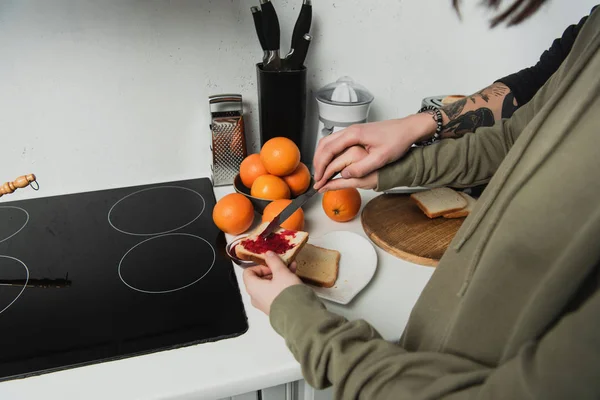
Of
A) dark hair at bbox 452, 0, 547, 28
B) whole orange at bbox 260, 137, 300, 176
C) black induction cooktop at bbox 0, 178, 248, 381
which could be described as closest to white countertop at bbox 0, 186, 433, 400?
black induction cooktop at bbox 0, 178, 248, 381

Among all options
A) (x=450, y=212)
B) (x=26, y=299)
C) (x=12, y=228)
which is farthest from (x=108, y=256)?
(x=450, y=212)

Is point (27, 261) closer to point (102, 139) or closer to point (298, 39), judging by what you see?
point (102, 139)

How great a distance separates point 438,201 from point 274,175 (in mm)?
389

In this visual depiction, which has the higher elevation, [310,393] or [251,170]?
[251,170]

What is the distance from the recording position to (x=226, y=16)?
0.99m

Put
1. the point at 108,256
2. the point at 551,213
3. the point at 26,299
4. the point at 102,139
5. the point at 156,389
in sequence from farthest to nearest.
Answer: the point at 102,139 → the point at 108,256 → the point at 26,299 → the point at 156,389 → the point at 551,213

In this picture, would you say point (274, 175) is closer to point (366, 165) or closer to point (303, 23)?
point (366, 165)

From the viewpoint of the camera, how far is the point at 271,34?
37.6 inches

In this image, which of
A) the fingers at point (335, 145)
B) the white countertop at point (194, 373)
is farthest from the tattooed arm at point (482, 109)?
the white countertop at point (194, 373)

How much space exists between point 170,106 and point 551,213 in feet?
3.07

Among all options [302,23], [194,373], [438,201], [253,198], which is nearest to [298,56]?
[302,23]

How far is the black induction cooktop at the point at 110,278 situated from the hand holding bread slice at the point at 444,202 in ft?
1.54

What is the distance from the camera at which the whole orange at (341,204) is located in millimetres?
918

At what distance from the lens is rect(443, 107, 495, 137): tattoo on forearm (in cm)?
84
